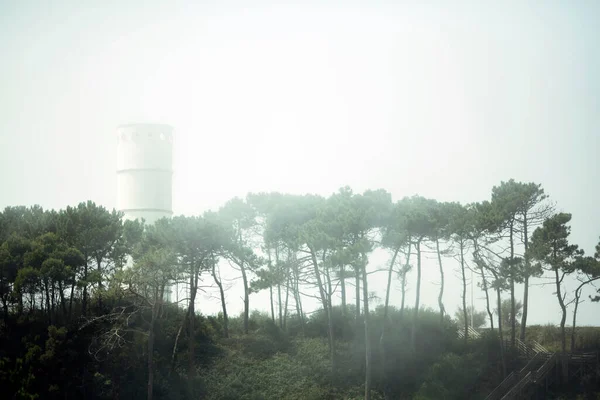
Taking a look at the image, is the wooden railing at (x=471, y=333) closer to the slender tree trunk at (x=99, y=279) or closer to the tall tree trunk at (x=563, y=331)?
the tall tree trunk at (x=563, y=331)

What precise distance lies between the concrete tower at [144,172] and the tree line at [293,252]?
835cm

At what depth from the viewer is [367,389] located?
38.9 m

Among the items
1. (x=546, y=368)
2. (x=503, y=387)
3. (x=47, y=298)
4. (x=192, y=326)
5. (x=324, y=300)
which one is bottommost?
(x=503, y=387)

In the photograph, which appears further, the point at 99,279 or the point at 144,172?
the point at 144,172

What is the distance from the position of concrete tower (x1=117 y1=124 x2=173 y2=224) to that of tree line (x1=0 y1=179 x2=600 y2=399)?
329 inches

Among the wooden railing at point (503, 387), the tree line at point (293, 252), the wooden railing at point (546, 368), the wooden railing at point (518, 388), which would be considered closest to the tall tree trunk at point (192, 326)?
the tree line at point (293, 252)

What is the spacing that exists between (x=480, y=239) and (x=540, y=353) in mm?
7877

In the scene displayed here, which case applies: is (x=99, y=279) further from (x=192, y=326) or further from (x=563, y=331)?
(x=563, y=331)

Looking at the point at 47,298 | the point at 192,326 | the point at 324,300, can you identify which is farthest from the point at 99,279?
the point at 324,300

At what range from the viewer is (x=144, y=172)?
5619 centimetres

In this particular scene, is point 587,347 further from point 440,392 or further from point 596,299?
point 440,392

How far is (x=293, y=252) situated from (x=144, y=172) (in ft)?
53.5

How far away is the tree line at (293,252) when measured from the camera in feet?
Result: 134

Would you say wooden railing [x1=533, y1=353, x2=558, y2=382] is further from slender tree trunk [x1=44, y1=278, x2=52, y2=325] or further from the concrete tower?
the concrete tower
